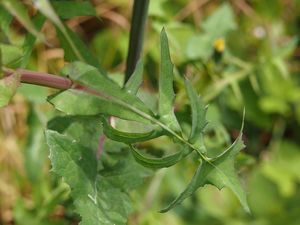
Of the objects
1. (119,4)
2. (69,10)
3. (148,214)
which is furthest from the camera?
(119,4)

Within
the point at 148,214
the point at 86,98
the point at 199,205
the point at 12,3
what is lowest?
the point at 199,205

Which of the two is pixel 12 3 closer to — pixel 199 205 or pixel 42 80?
pixel 42 80

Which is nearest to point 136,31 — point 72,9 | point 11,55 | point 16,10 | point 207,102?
point 72,9

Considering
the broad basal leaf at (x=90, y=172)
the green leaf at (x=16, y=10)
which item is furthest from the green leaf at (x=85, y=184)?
the green leaf at (x=16, y=10)

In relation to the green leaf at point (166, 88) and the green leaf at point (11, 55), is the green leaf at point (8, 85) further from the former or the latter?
the green leaf at point (166, 88)

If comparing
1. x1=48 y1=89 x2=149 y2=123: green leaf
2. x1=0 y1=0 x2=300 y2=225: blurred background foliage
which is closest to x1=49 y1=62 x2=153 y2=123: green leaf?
Result: x1=48 y1=89 x2=149 y2=123: green leaf

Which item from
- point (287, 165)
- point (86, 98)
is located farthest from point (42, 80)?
point (287, 165)

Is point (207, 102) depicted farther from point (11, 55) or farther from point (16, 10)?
point (16, 10)
